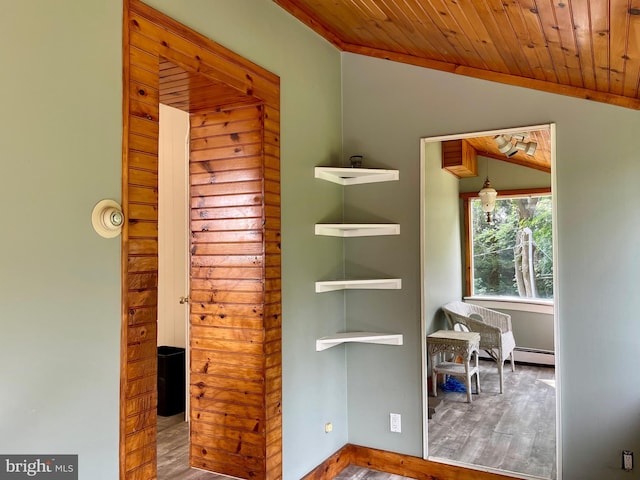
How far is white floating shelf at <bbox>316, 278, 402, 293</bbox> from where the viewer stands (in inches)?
114

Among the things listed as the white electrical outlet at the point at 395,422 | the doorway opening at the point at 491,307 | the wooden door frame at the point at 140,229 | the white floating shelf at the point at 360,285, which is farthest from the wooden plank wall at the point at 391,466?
the wooden door frame at the point at 140,229

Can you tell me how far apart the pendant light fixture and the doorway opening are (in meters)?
0.04

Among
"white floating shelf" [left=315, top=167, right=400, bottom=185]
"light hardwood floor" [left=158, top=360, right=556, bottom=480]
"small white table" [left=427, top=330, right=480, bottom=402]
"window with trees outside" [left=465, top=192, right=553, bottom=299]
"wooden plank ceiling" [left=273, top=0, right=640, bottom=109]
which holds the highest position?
"wooden plank ceiling" [left=273, top=0, right=640, bottom=109]

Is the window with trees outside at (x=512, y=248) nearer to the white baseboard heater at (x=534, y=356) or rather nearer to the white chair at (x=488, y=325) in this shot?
the white chair at (x=488, y=325)

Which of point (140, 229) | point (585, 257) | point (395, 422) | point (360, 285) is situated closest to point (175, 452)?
point (395, 422)

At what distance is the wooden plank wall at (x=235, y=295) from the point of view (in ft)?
8.00

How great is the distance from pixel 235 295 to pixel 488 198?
1.71m

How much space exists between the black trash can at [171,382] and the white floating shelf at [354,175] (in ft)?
6.55

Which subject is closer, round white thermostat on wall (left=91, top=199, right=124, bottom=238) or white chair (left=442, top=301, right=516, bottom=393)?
round white thermostat on wall (left=91, top=199, right=124, bottom=238)

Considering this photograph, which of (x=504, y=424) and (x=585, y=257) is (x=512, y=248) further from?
(x=504, y=424)

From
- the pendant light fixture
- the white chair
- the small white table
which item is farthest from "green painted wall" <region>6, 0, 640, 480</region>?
the pendant light fixture

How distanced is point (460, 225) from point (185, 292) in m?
2.38

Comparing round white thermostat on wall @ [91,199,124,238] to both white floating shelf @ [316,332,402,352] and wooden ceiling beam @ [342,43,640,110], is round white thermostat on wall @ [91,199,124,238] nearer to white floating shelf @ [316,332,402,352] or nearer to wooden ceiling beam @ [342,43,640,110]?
white floating shelf @ [316,332,402,352]

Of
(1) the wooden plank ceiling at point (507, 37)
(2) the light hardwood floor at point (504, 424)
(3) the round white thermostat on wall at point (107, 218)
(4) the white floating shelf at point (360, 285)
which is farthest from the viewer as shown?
(4) the white floating shelf at point (360, 285)
